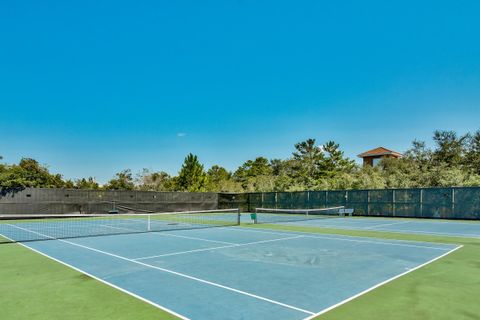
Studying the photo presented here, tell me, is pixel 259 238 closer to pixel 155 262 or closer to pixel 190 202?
pixel 155 262

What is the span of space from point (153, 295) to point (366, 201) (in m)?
23.4

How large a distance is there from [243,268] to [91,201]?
21.7 meters

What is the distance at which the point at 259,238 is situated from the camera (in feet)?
40.6

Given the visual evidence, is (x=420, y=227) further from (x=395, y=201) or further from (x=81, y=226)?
(x=81, y=226)

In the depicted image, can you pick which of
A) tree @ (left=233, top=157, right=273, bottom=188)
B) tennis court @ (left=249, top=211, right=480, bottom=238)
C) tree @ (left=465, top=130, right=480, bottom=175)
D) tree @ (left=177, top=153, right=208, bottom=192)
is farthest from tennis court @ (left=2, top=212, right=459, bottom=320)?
tree @ (left=233, top=157, right=273, bottom=188)

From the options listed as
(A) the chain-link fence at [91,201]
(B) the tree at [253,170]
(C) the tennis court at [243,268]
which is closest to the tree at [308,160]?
(B) the tree at [253,170]

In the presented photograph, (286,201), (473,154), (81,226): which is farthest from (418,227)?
(473,154)

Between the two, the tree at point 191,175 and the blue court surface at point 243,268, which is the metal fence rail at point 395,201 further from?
the tree at point 191,175

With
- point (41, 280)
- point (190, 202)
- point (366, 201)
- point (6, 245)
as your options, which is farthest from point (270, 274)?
point (190, 202)

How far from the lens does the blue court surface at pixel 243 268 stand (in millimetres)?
5121

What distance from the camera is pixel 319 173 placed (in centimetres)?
5003

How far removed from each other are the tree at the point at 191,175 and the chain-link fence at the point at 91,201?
21.5 m

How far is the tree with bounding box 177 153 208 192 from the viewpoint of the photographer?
54.9 metres

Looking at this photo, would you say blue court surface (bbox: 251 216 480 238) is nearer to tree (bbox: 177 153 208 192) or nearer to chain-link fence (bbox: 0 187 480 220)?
chain-link fence (bbox: 0 187 480 220)
